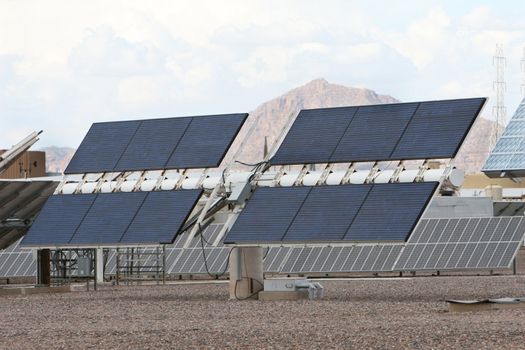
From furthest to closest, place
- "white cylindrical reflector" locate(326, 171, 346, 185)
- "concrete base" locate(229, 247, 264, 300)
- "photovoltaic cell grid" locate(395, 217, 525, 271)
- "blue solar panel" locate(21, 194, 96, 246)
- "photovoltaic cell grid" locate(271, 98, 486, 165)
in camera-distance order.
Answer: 1. "photovoltaic cell grid" locate(395, 217, 525, 271)
2. "blue solar panel" locate(21, 194, 96, 246)
3. "concrete base" locate(229, 247, 264, 300)
4. "white cylindrical reflector" locate(326, 171, 346, 185)
5. "photovoltaic cell grid" locate(271, 98, 486, 165)

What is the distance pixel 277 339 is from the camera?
1781 centimetres

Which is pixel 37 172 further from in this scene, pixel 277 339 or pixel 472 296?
pixel 277 339

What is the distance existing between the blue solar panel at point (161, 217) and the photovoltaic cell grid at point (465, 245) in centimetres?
1613

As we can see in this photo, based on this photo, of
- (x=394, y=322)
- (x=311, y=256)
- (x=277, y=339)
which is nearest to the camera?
(x=277, y=339)

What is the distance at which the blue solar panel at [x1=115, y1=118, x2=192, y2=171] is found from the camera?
30.9m

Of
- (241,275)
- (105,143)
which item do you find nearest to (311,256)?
(105,143)

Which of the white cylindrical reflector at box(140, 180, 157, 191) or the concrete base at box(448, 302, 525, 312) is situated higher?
the white cylindrical reflector at box(140, 180, 157, 191)

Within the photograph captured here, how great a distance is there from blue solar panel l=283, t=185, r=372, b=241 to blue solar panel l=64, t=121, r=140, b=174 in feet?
21.0

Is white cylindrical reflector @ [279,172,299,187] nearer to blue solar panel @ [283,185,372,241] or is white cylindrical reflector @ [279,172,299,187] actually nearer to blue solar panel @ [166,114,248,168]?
blue solar panel @ [283,185,372,241]

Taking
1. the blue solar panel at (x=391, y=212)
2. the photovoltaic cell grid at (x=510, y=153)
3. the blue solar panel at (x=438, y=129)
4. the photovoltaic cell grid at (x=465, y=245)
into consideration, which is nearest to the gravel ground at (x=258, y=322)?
the blue solar panel at (x=391, y=212)

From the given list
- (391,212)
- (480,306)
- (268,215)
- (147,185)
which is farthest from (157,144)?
(480,306)

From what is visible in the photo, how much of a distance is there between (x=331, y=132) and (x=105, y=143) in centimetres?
689

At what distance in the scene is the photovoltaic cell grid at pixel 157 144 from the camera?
2986cm

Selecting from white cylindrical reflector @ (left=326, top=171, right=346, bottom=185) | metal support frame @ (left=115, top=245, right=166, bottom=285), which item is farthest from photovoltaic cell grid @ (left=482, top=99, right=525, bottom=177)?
white cylindrical reflector @ (left=326, top=171, right=346, bottom=185)
